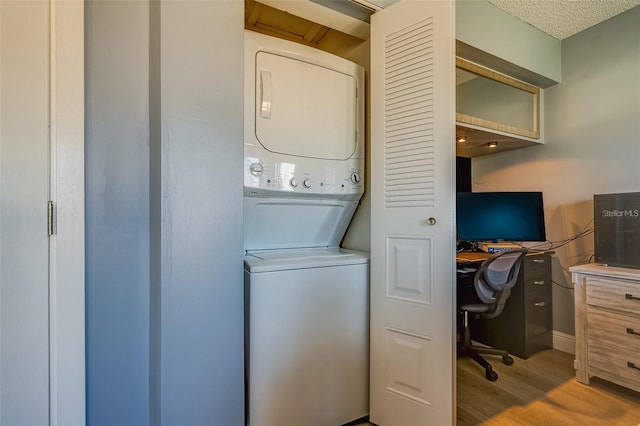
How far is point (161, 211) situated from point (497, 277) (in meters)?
2.04

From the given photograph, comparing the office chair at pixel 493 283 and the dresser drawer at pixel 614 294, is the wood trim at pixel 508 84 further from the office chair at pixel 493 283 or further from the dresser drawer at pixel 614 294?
the dresser drawer at pixel 614 294

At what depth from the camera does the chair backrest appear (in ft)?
6.68

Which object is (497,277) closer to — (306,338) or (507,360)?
(507,360)

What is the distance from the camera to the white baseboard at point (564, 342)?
8.26ft

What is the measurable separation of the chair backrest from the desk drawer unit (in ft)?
1.24

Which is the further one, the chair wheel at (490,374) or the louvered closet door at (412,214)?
the chair wheel at (490,374)

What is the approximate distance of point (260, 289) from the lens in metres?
1.34

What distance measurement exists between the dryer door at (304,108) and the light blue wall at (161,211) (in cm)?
30

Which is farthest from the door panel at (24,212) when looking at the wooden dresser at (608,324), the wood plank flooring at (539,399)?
the wooden dresser at (608,324)

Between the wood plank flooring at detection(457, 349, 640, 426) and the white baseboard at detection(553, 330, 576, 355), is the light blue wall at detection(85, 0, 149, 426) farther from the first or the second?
the white baseboard at detection(553, 330, 576, 355)

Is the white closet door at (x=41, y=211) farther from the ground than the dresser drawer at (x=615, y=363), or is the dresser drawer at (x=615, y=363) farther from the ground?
the white closet door at (x=41, y=211)

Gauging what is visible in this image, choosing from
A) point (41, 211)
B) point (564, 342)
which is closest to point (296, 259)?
point (41, 211)

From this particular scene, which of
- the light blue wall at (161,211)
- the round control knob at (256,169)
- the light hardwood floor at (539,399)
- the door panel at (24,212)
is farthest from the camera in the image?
the light hardwood floor at (539,399)

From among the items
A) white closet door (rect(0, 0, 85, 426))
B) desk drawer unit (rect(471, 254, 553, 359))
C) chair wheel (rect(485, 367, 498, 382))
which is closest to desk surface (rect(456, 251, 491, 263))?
desk drawer unit (rect(471, 254, 553, 359))
